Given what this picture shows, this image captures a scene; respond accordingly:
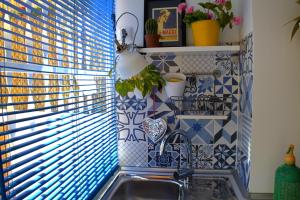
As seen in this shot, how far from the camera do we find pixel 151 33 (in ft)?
4.98

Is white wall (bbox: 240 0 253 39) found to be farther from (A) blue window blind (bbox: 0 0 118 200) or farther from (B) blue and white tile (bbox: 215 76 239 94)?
(A) blue window blind (bbox: 0 0 118 200)

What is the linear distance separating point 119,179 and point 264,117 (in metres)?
0.92

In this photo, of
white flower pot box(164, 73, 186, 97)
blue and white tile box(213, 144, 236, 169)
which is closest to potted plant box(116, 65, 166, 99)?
white flower pot box(164, 73, 186, 97)

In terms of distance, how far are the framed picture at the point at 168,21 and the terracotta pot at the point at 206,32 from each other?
0.14m

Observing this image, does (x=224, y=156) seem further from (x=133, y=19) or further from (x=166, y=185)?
(x=133, y=19)

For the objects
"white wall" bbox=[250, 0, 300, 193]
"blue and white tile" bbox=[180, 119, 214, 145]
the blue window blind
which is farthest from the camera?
"blue and white tile" bbox=[180, 119, 214, 145]

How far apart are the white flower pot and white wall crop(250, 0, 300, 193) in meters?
0.45

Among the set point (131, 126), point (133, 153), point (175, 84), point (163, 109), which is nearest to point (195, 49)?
point (175, 84)

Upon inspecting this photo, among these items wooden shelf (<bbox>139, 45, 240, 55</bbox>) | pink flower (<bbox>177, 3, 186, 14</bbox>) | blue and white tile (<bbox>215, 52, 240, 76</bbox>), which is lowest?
blue and white tile (<bbox>215, 52, 240, 76</bbox>)

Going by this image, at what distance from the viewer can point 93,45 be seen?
1.44 m

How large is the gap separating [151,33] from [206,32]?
32cm

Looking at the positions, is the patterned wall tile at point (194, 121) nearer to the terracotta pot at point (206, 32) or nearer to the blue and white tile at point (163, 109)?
the blue and white tile at point (163, 109)

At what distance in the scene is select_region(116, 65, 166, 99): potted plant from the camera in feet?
5.12

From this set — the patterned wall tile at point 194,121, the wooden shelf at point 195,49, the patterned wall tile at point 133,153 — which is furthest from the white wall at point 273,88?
the patterned wall tile at point 133,153
